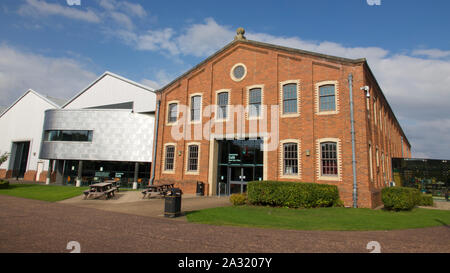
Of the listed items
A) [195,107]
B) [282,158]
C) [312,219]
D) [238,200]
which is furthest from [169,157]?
[312,219]

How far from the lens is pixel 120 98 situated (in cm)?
3102

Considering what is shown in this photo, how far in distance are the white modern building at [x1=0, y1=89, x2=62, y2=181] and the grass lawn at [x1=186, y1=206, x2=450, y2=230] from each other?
35447mm

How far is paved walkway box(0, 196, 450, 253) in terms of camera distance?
6.08m

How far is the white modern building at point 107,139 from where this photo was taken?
2670cm

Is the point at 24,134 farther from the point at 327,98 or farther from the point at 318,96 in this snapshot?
the point at 327,98

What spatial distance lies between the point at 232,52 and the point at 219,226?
15257 mm

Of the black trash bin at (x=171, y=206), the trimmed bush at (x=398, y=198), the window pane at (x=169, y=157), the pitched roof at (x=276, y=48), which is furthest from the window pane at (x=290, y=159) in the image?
the window pane at (x=169, y=157)

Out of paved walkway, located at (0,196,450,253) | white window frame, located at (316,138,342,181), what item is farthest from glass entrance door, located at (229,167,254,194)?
paved walkway, located at (0,196,450,253)

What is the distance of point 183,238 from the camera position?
6969 mm

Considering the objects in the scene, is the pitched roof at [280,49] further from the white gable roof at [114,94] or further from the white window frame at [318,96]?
the white gable roof at [114,94]

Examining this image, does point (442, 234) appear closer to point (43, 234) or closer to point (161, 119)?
point (43, 234)

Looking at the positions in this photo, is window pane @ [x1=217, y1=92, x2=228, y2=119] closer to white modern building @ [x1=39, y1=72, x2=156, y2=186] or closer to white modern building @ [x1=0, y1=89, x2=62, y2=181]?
white modern building @ [x1=39, y1=72, x2=156, y2=186]

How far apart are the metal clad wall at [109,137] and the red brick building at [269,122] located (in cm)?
432

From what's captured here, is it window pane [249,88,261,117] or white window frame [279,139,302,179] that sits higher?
window pane [249,88,261,117]
